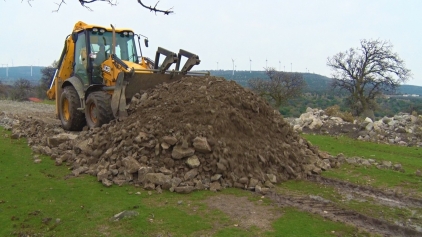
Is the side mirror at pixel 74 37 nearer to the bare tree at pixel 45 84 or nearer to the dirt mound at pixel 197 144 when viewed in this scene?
the dirt mound at pixel 197 144

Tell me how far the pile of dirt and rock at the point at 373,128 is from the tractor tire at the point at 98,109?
33.1 feet

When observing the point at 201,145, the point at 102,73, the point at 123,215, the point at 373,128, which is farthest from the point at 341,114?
the point at 123,215

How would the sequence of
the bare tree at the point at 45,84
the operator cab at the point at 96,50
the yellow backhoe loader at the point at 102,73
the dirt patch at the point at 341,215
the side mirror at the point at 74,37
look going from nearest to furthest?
1. the dirt patch at the point at 341,215
2. the yellow backhoe loader at the point at 102,73
3. the operator cab at the point at 96,50
4. the side mirror at the point at 74,37
5. the bare tree at the point at 45,84

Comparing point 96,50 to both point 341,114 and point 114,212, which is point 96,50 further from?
point 341,114

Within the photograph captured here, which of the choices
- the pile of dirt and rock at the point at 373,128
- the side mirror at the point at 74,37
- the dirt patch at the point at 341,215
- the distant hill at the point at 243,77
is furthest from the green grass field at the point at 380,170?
the distant hill at the point at 243,77

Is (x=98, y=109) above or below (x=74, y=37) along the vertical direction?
below

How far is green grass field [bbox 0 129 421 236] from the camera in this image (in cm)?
581

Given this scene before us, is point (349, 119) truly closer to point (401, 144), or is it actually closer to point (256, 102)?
point (401, 144)

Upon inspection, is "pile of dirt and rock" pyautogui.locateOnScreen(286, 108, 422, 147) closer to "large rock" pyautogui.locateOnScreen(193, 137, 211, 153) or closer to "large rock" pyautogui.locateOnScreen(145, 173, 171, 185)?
"large rock" pyautogui.locateOnScreen(193, 137, 211, 153)

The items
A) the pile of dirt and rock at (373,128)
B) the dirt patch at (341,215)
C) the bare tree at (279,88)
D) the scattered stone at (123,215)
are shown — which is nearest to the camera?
the dirt patch at (341,215)

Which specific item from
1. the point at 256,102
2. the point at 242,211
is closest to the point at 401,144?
the point at 256,102

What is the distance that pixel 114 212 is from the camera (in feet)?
21.2

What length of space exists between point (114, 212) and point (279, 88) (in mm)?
29846

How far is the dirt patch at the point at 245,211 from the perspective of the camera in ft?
19.9
